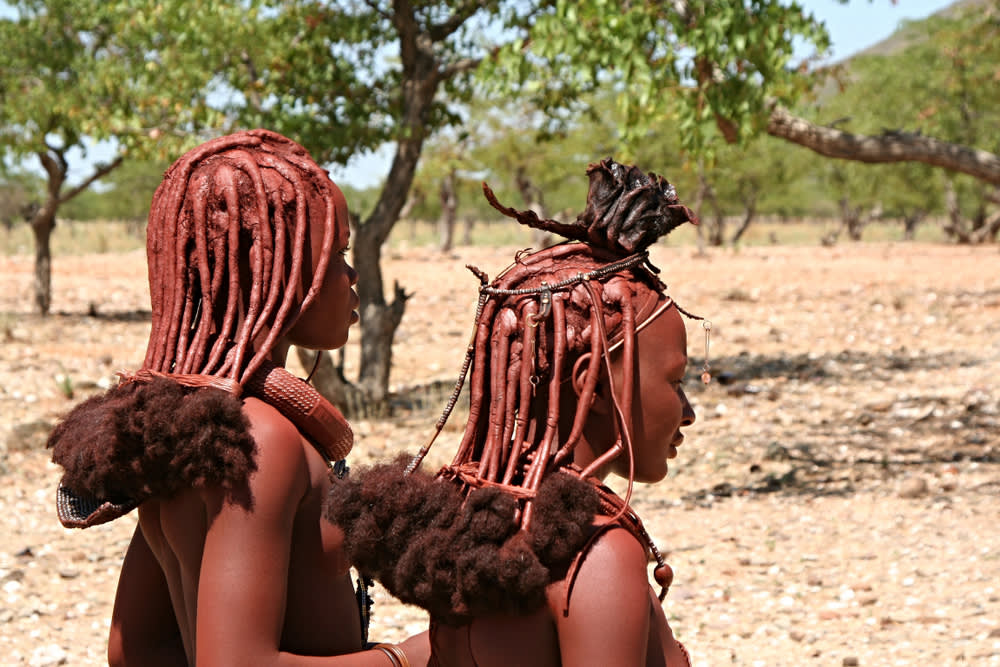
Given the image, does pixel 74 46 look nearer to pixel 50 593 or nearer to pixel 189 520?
pixel 50 593

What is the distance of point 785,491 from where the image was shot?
269 inches

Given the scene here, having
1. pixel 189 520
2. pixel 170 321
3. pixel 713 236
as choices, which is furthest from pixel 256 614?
pixel 713 236

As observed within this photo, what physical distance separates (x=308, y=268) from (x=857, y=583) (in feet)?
12.8

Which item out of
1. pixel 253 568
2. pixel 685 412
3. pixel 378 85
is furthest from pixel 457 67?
pixel 253 568

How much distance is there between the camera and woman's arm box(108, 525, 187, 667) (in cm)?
227

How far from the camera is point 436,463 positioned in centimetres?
779

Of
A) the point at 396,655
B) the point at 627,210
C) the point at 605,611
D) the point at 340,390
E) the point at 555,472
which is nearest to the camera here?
the point at 605,611

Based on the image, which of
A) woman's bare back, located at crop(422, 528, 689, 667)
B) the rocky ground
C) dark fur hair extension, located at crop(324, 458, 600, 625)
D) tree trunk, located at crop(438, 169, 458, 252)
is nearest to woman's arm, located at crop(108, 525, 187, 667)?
dark fur hair extension, located at crop(324, 458, 600, 625)

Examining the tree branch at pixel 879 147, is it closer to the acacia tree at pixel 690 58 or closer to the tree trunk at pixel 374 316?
the acacia tree at pixel 690 58

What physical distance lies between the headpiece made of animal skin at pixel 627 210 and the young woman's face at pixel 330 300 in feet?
1.19

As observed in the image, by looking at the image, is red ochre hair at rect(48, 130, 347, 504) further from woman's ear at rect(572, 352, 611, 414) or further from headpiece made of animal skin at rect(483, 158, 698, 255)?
woman's ear at rect(572, 352, 611, 414)

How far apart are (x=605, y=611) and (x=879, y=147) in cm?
750

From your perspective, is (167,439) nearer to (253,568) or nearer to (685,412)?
(253,568)

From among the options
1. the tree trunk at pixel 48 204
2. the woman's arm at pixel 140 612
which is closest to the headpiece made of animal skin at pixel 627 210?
the woman's arm at pixel 140 612
